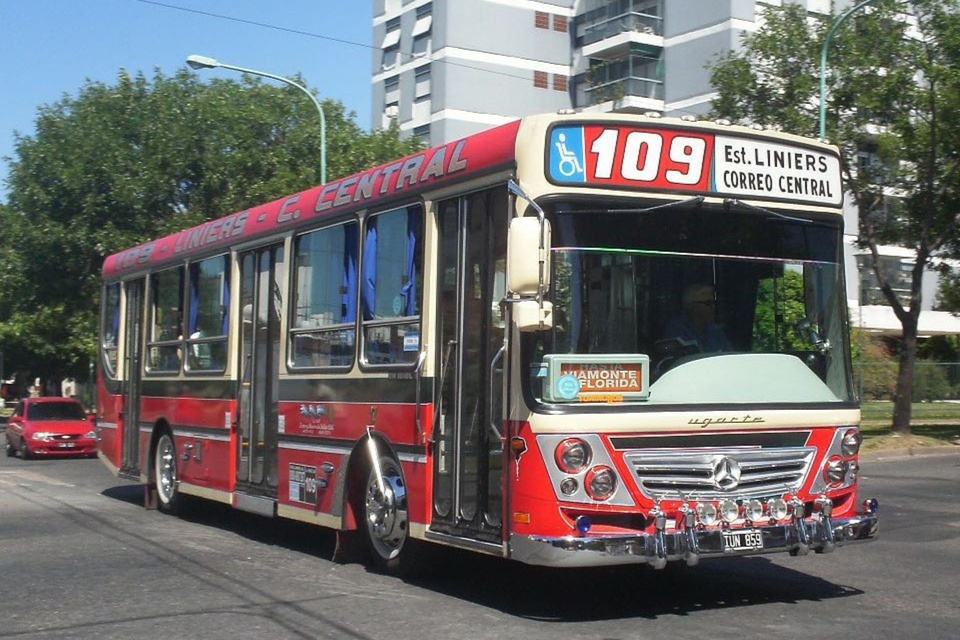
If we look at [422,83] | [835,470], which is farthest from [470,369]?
[422,83]

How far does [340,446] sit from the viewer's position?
10.7 metres

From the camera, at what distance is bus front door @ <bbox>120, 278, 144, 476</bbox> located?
630 inches

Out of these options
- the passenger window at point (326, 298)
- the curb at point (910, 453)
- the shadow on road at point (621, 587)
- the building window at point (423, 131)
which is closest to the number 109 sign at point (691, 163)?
the shadow on road at point (621, 587)

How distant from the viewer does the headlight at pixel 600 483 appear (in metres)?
7.90

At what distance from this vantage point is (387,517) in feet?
32.5

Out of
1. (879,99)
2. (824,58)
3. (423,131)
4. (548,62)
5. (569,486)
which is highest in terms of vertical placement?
(548,62)

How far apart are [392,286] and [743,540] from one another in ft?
11.5

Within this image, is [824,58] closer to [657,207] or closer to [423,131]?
[657,207]

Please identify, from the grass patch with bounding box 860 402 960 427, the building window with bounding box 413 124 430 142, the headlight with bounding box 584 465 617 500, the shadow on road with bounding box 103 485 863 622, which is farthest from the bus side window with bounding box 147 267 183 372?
the building window with bounding box 413 124 430 142

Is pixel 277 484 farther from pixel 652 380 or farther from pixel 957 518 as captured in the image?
pixel 957 518

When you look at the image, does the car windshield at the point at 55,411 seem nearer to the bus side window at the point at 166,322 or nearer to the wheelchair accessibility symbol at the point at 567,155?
the bus side window at the point at 166,322

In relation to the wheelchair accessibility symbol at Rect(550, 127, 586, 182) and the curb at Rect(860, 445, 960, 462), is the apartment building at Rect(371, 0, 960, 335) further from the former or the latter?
the wheelchair accessibility symbol at Rect(550, 127, 586, 182)

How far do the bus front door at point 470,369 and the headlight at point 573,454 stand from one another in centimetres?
58

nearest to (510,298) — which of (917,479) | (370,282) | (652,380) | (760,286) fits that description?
(652,380)
